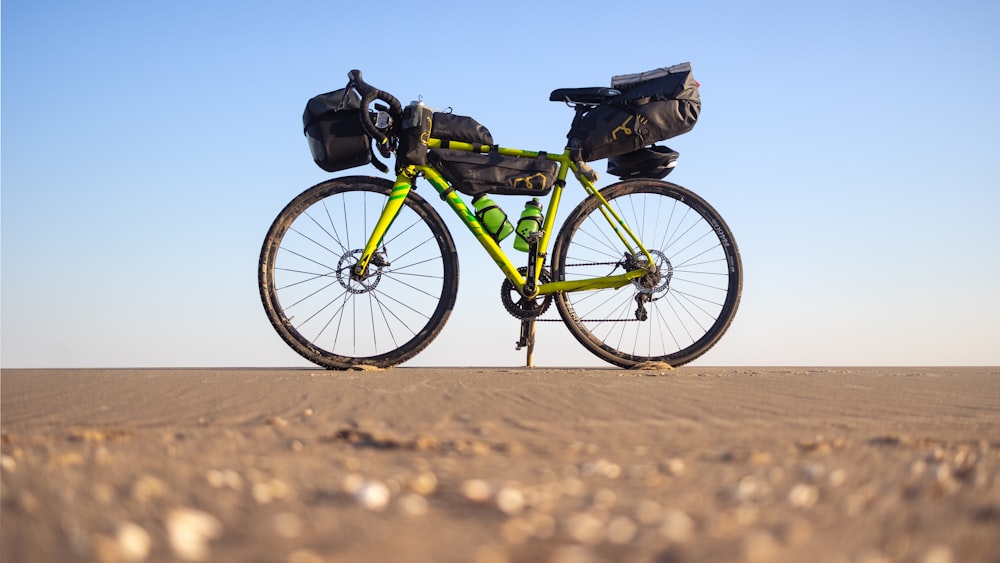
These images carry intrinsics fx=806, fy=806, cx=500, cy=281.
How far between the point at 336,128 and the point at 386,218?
2.16ft

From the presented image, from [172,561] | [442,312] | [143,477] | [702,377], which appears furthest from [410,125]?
[172,561]

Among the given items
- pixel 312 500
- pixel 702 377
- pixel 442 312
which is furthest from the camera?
pixel 442 312

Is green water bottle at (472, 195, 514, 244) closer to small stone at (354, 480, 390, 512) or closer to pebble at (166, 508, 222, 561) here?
small stone at (354, 480, 390, 512)

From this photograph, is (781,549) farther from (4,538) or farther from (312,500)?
(4,538)

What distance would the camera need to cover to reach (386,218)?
17.3 feet

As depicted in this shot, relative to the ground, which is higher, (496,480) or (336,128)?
(336,128)

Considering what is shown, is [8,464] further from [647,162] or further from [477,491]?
[647,162]

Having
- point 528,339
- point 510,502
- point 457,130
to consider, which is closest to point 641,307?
point 528,339

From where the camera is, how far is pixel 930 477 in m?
1.58

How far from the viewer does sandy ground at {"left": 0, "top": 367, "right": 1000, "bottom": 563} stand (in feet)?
3.70

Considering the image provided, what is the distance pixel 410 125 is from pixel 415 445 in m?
3.60

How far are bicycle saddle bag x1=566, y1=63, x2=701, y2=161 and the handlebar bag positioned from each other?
4.77 feet

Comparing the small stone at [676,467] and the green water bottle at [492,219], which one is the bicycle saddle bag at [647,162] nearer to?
the green water bottle at [492,219]

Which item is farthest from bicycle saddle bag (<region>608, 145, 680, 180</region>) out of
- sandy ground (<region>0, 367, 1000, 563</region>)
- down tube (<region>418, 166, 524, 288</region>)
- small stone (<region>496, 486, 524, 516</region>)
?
small stone (<region>496, 486, 524, 516</region>)
